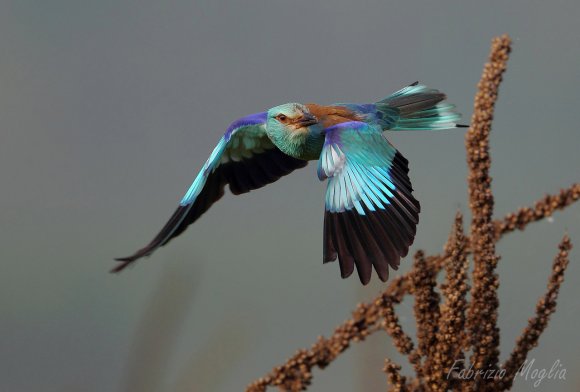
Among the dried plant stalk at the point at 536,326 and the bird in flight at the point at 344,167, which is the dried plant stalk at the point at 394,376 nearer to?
the dried plant stalk at the point at 536,326

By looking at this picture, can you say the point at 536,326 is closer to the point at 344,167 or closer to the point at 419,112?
the point at 344,167

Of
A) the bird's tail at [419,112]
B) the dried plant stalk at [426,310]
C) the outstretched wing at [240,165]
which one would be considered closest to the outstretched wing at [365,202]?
the dried plant stalk at [426,310]

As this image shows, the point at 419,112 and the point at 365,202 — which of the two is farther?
the point at 419,112

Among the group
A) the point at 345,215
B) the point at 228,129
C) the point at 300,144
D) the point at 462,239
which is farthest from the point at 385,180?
the point at 228,129

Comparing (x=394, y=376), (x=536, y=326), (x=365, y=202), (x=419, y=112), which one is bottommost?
(x=394, y=376)

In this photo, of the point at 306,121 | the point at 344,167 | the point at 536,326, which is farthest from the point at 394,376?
the point at 306,121

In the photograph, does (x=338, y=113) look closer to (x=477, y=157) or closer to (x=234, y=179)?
(x=234, y=179)
